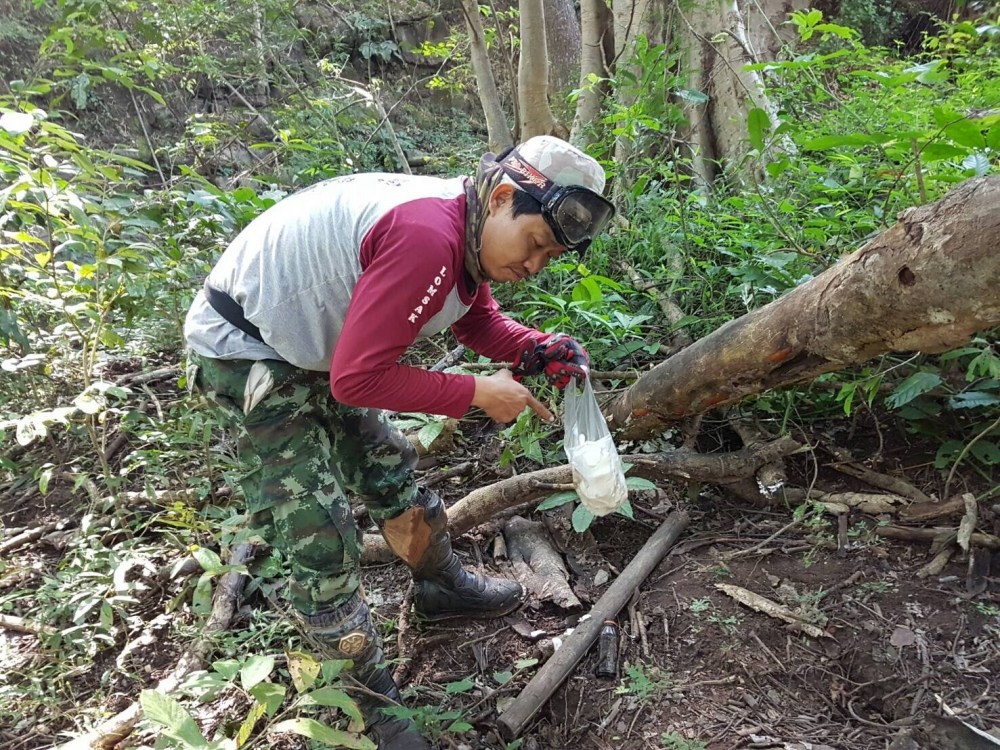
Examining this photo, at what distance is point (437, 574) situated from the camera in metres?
2.31

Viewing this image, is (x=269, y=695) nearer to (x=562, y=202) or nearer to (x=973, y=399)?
(x=562, y=202)

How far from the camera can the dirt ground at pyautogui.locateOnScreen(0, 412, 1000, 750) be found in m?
1.69

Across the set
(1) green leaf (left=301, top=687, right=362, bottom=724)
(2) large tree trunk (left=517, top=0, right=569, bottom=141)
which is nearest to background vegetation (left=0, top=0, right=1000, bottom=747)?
(1) green leaf (left=301, top=687, right=362, bottom=724)

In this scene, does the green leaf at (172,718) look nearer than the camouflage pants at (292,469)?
Yes

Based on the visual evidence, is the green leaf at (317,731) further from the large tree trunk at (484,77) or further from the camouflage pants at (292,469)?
the large tree trunk at (484,77)

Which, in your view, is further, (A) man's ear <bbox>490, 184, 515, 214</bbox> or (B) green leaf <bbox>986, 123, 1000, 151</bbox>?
(A) man's ear <bbox>490, 184, 515, 214</bbox>

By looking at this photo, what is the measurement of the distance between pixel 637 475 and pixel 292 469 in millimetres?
1528

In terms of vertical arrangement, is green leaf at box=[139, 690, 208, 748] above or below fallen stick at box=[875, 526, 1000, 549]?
above

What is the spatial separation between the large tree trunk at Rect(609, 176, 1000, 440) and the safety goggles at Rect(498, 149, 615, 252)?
0.80m

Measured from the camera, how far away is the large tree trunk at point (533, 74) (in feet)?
16.3

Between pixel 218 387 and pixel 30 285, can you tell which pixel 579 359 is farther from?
pixel 30 285

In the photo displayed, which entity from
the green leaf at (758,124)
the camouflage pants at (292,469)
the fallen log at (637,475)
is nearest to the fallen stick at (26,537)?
the fallen log at (637,475)

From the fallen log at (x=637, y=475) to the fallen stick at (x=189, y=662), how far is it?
56cm

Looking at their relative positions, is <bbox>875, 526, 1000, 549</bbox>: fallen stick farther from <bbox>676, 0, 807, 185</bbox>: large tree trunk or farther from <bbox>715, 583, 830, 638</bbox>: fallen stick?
<bbox>676, 0, 807, 185</bbox>: large tree trunk
